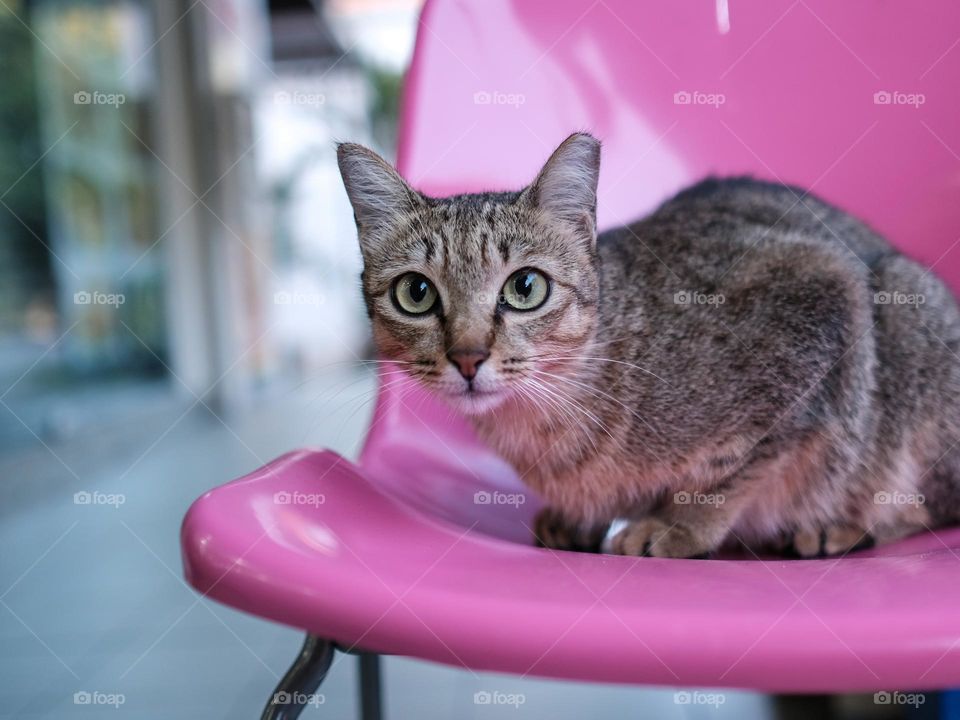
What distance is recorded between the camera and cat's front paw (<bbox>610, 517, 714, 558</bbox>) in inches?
40.4

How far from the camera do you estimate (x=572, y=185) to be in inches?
44.1

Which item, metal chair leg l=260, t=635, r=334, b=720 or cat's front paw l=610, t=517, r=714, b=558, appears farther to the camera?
cat's front paw l=610, t=517, r=714, b=558

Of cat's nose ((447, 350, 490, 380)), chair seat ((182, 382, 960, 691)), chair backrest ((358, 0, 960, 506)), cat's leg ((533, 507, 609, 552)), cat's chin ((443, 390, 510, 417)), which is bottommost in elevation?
cat's leg ((533, 507, 609, 552))

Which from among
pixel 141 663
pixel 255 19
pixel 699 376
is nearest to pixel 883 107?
pixel 699 376

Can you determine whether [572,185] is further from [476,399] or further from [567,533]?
[567,533]

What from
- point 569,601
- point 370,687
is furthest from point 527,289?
point 370,687

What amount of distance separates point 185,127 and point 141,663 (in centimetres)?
355

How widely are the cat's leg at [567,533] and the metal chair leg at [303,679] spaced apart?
0.39 m

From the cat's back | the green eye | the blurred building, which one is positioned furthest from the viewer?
the blurred building

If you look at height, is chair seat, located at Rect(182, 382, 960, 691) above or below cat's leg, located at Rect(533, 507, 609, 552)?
above

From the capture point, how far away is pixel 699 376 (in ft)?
3.59

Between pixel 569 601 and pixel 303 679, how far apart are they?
1.19ft

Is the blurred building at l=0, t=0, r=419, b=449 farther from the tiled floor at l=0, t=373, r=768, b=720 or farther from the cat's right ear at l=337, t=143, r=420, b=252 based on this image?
the tiled floor at l=0, t=373, r=768, b=720


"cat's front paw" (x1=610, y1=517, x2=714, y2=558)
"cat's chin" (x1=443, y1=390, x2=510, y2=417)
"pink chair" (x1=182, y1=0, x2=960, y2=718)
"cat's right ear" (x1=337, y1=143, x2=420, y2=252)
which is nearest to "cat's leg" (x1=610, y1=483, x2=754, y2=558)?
"cat's front paw" (x1=610, y1=517, x2=714, y2=558)
